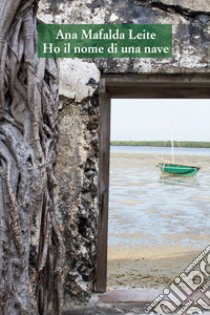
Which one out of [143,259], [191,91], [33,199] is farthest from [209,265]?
[33,199]

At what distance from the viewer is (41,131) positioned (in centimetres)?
177

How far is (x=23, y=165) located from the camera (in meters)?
1.69

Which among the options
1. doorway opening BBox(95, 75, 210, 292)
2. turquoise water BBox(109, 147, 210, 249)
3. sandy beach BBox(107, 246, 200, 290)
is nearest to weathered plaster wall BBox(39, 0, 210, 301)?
doorway opening BBox(95, 75, 210, 292)

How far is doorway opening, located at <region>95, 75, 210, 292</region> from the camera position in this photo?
263 centimetres

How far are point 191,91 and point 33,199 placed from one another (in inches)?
61.8

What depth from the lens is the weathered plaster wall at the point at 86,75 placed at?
2574 millimetres

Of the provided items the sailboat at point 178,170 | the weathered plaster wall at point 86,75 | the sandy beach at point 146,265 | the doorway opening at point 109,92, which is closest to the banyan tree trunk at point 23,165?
Answer: the weathered plaster wall at point 86,75

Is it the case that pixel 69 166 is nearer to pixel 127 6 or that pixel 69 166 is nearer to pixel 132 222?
pixel 127 6

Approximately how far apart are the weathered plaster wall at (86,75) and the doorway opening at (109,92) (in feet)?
0.20

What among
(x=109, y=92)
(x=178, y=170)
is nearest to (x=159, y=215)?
(x=109, y=92)

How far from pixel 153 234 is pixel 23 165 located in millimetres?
4981

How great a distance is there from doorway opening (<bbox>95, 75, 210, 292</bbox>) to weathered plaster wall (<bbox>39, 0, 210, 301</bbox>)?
0.20 ft

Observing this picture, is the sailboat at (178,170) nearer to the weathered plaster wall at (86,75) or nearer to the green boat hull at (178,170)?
the green boat hull at (178,170)

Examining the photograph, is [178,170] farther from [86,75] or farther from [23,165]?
[23,165]
